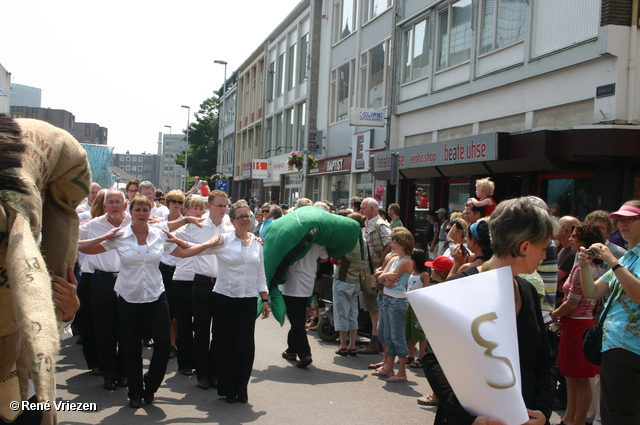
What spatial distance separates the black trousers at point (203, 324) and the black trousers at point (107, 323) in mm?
804

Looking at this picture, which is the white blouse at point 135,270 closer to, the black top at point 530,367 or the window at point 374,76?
the black top at point 530,367

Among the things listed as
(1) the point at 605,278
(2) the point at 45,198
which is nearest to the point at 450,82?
(1) the point at 605,278

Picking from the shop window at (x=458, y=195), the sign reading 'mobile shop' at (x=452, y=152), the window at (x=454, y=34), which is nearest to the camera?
the sign reading 'mobile shop' at (x=452, y=152)

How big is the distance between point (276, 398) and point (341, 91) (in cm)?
2043

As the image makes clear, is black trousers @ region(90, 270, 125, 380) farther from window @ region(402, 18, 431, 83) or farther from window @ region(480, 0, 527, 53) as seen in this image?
window @ region(402, 18, 431, 83)

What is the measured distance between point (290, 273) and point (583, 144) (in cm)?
584

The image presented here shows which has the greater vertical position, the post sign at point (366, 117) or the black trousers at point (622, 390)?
the post sign at point (366, 117)

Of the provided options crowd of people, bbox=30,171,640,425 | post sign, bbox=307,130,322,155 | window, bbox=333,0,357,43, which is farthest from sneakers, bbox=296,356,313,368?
post sign, bbox=307,130,322,155

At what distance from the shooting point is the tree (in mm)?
65375

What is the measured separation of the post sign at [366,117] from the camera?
62.3ft

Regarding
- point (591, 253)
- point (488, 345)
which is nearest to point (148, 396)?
point (591, 253)

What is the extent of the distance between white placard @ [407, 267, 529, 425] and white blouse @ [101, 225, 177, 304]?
4.29m

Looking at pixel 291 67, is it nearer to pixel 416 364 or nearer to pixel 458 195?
pixel 458 195

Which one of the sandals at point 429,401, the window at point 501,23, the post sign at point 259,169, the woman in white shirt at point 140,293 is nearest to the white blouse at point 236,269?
the woman in white shirt at point 140,293
